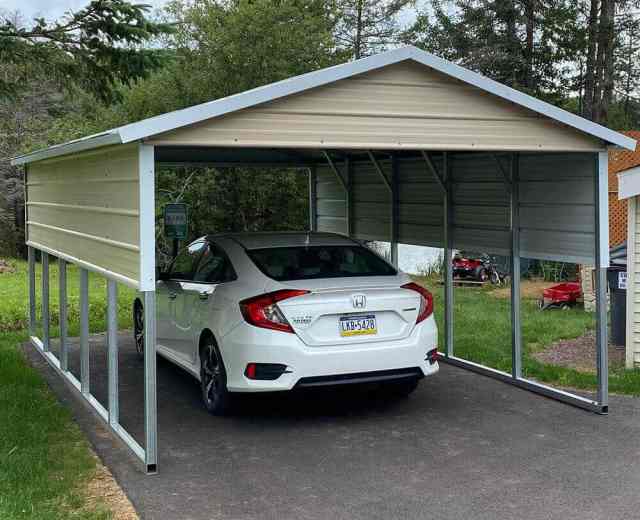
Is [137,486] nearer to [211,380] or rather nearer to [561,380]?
[211,380]

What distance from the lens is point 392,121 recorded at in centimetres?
662

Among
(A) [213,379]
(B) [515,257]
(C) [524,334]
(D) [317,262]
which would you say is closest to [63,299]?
(A) [213,379]

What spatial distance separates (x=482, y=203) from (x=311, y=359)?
3.49 meters

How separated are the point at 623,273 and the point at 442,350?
253 cm

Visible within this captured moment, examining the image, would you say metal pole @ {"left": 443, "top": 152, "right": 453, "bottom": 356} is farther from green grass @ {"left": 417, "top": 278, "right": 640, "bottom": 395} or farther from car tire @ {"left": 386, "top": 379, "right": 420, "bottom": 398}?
car tire @ {"left": 386, "top": 379, "right": 420, "bottom": 398}

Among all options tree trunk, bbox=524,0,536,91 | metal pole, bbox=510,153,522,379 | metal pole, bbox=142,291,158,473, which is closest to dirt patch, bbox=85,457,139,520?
metal pole, bbox=142,291,158,473

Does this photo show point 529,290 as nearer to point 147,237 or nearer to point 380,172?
point 380,172

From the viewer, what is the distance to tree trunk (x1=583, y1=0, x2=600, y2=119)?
25.5 metres

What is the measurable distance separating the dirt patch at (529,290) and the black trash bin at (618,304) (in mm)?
7165

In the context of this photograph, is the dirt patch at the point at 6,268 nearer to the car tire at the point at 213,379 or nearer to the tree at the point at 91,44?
the tree at the point at 91,44

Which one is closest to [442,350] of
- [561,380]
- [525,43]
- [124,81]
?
[561,380]

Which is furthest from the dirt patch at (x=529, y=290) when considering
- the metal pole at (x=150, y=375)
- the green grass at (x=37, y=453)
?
the metal pole at (x=150, y=375)

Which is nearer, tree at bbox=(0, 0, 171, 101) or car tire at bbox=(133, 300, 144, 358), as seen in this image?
car tire at bbox=(133, 300, 144, 358)

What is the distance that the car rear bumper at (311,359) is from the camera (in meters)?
6.71
